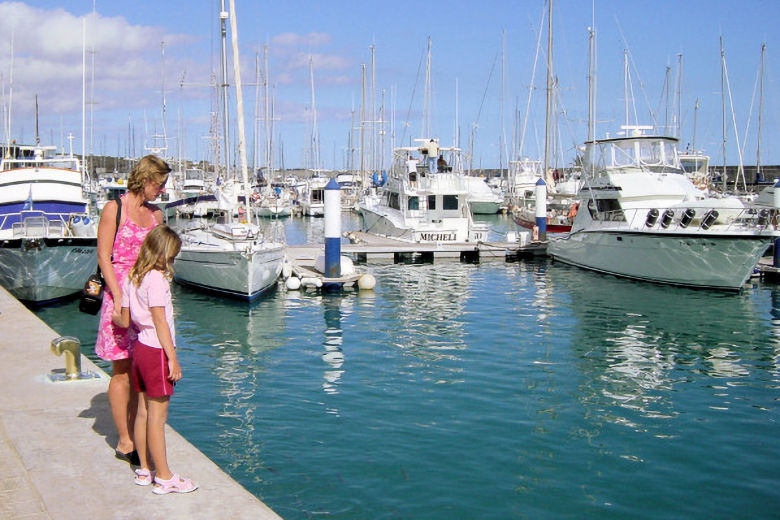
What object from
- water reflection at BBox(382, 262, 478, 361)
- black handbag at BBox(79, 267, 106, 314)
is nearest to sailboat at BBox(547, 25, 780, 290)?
water reflection at BBox(382, 262, 478, 361)

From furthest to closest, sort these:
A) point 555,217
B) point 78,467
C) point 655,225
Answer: point 555,217
point 655,225
point 78,467

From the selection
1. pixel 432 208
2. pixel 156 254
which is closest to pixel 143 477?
pixel 156 254

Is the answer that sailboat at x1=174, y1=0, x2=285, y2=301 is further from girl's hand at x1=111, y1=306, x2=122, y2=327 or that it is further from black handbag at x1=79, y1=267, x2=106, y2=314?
girl's hand at x1=111, y1=306, x2=122, y2=327

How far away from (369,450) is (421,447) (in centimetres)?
59

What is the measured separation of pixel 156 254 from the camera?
4.93 m

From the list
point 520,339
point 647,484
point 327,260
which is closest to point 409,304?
point 327,260

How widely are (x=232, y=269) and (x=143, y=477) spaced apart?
13758 millimetres

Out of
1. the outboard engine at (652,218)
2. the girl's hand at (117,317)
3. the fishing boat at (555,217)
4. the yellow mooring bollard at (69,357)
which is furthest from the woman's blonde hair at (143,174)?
the fishing boat at (555,217)

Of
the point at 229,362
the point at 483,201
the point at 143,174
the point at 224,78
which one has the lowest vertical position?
the point at 229,362

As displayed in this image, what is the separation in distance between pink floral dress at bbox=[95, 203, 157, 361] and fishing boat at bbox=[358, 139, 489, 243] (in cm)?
2381

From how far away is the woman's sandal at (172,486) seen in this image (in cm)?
496

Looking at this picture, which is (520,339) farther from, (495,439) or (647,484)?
(647,484)

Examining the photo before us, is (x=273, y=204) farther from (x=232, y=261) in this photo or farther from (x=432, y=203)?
(x=232, y=261)

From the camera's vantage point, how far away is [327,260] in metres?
20.7
